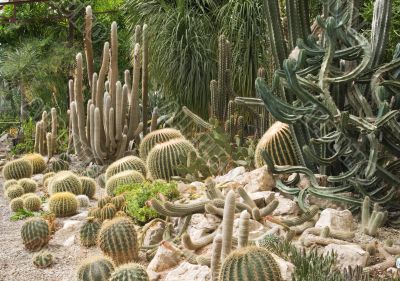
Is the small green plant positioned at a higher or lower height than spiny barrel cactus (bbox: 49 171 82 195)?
higher

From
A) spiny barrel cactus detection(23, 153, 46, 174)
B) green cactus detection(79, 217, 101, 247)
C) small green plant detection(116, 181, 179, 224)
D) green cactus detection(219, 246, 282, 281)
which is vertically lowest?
spiny barrel cactus detection(23, 153, 46, 174)

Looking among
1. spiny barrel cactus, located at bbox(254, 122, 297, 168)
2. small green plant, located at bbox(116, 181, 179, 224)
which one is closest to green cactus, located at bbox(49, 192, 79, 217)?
small green plant, located at bbox(116, 181, 179, 224)

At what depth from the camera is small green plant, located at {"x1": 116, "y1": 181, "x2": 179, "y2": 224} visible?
15.3 ft

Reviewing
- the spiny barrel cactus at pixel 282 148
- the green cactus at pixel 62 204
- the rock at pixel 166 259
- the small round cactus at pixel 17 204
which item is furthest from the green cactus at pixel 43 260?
the small round cactus at pixel 17 204

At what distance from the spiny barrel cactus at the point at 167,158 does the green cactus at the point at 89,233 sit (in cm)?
123

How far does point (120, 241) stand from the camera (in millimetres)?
4082

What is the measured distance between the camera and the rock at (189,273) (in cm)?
309

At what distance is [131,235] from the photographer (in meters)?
4.12

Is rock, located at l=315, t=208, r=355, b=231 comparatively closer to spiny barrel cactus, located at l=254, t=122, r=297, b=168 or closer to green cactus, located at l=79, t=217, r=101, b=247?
spiny barrel cactus, located at l=254, t=122, r=297, b=168

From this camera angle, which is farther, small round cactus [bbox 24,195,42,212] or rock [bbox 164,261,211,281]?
small round cactus [bbox 24,195,42,212]

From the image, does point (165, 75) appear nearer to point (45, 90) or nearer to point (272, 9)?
point (45, 90)

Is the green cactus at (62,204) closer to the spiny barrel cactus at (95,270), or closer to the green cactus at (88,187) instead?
the green cactus at (88,187)

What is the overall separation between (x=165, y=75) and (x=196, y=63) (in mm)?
725

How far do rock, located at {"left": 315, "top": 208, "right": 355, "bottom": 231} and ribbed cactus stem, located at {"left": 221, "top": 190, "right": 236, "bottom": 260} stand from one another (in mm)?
933
